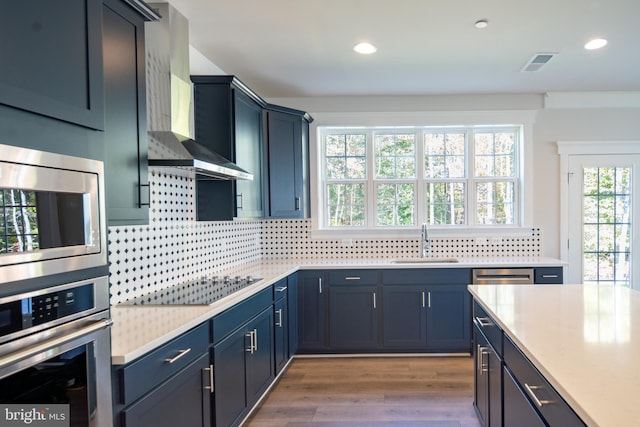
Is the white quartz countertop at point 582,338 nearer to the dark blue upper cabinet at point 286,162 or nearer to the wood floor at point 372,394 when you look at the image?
the wood floor at point 372,394

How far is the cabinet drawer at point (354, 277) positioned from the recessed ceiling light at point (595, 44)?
8.10 feet

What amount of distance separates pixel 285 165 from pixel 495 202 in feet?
7.78

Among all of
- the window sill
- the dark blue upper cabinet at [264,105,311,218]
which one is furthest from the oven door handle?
the window sill

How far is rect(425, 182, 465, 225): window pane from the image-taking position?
435 centimetres

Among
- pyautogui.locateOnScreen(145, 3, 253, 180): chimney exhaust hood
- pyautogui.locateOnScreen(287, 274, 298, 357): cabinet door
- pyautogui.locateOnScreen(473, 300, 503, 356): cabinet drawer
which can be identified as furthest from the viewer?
pyautogui.locateOnScreen(287, 274, 298, 357): cabinet door

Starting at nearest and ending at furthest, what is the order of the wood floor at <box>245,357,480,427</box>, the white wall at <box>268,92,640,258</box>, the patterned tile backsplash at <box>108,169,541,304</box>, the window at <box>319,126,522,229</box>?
the patterned tile backsplash at <box>108,169,541,304</box> → the wood floor at <box>245,357,480,427</box> → the white wall at <box>268,92,640,258</box> → the window at <box>319,126,522,229</box>

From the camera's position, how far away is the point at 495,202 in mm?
4340

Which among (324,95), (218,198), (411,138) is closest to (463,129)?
(411,138)

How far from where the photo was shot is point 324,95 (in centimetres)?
419

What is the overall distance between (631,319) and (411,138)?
296 cm

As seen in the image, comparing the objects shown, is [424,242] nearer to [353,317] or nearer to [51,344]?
[353,317]

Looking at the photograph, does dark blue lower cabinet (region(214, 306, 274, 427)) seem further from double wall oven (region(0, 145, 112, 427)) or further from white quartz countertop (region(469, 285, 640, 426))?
white quartz countertop (region(469, 285, 640, 426))

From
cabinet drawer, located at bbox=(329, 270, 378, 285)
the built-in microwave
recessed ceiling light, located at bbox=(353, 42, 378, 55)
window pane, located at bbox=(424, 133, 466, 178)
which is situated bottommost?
cabinet drawer, located at bbox=(329, 270, 378, 285)

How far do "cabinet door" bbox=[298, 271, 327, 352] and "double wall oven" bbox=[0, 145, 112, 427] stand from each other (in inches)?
98.9
